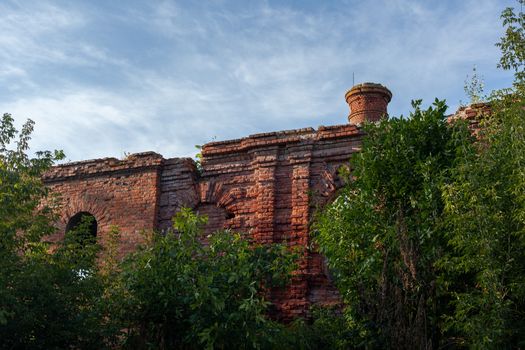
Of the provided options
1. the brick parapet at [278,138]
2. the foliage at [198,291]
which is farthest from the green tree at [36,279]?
the brick parapet at [278,138]

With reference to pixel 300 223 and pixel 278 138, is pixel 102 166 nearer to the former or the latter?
pixel 278 138

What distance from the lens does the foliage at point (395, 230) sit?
8.48m

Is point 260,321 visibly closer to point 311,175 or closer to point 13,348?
point 13,348

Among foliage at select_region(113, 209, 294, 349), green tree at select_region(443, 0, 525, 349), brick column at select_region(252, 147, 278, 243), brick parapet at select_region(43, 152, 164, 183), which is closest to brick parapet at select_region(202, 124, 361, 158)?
brick column at select_region(252, 147, 278, 243)

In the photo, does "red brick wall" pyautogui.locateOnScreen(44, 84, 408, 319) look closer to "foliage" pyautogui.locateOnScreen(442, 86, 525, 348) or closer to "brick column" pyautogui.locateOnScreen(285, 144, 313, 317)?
"brick column" pyautogui.locateOnScreen(285, 144, 313, 317)

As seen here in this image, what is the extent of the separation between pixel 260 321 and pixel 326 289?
3.01 m

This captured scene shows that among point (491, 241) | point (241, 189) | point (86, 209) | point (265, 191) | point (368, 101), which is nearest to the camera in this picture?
point (491, 241)

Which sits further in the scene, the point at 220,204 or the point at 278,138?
the point at 220,204

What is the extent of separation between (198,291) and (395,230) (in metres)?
2.57

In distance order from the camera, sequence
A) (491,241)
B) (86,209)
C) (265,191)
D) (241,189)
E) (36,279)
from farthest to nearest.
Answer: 1. (86,209)
2. (241,189)
3. (265,191)
4. (36,279)
5. (491,241)

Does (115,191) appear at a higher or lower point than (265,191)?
higher

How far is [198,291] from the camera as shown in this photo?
859 centimetres

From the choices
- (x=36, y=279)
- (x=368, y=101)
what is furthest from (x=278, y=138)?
(x=36, y=279)

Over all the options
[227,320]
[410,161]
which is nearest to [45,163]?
[227,320]
